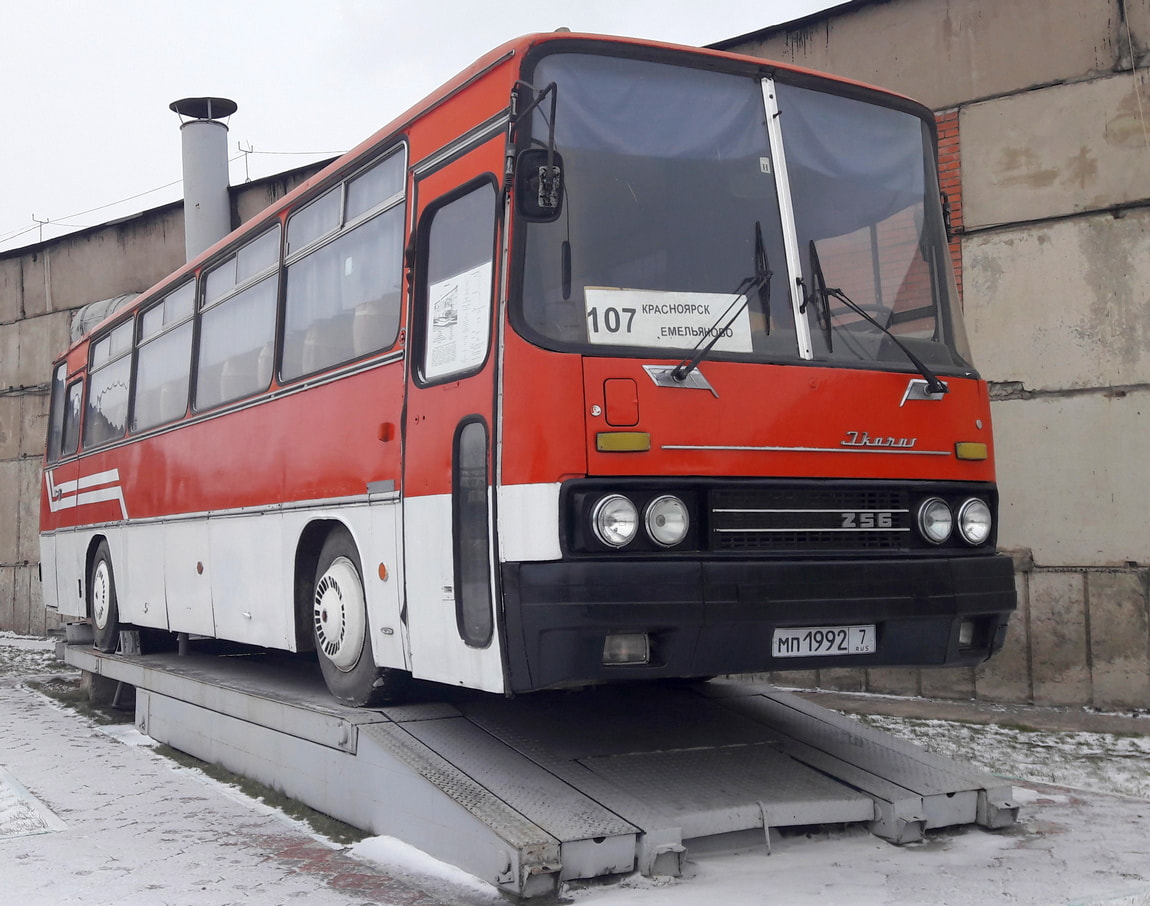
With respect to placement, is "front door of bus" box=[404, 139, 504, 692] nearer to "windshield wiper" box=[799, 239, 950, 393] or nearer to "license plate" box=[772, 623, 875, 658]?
"license plate" box=[772, 623, 875, 658]

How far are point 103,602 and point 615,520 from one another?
28.2 feet

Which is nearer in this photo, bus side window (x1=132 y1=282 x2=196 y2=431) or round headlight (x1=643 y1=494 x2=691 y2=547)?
round headlight (x1=643 y1=494 x2=691 y2=547)

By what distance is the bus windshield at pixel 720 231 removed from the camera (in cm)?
545

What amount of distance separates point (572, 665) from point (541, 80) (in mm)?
2531

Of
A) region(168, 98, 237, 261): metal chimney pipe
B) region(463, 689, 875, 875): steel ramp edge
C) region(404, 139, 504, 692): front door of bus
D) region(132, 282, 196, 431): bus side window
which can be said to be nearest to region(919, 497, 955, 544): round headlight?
region(463, 689, 875, 875): steel ramp edge

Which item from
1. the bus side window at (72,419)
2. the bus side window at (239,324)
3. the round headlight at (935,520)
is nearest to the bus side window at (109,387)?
the bus side window at (72,419)

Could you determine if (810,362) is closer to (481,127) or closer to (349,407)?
(481,127)

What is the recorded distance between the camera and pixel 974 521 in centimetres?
602

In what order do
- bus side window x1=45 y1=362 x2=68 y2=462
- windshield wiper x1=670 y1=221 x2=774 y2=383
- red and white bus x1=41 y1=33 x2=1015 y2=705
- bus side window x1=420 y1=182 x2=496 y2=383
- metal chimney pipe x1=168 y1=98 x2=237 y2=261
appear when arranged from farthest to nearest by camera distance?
metal chimney pipe x1=168 y1=98 x2=237 y2=261 → bus side window x1=45 y1=362 x2=68 y2=462 → bus side window x1=420 y1=182 x2=496 y2=383 → windshield wiper x1=670 y1=221 x2=774 y2=383 → red and white bus x1=41 y1=33 x2=1015 y2=705

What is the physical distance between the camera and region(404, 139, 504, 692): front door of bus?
557 centimetres

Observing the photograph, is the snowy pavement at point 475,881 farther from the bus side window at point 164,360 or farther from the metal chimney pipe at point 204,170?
the metal chimney pipe at point 204,170

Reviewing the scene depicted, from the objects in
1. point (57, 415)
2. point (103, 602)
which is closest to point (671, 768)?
point (103, 602)

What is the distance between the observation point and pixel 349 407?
23.1 ft

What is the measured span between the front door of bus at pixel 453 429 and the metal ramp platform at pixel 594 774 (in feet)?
1.56
